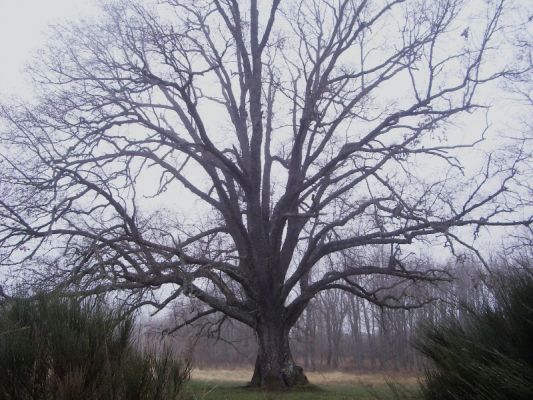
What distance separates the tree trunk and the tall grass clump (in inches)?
529

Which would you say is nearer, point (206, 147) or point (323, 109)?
point (206, 147)

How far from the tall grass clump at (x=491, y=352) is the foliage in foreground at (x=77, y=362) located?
97.3 inches

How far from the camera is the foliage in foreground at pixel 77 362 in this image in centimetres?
465

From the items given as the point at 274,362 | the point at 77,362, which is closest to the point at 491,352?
the point at 77,362

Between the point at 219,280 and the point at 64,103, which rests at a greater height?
the point at 64,103

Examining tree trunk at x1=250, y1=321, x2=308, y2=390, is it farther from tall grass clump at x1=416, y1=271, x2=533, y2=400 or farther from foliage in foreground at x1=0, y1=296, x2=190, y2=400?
tall grass clump at x1=416, y1=271, x2=533, y2=400

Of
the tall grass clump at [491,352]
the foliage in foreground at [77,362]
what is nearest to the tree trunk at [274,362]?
the foliage in foreground at [77,362]

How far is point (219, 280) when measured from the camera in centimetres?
1703

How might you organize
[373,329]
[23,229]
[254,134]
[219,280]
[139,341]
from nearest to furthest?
[139,341]
[23,229]
[219,280]
[254,134]
[373,329]

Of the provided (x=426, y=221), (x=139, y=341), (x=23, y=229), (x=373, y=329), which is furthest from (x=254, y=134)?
→ (x=373, y=329)

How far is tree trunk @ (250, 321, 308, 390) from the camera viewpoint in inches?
705

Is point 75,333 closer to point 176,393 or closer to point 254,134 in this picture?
point 176,393

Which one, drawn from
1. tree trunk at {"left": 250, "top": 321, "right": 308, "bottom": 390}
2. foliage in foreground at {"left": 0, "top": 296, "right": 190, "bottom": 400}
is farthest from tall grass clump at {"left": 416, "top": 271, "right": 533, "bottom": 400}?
tree trunk at {"left": 250, "top": 321, "right": 308, "bottom": 390}

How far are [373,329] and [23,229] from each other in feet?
153
